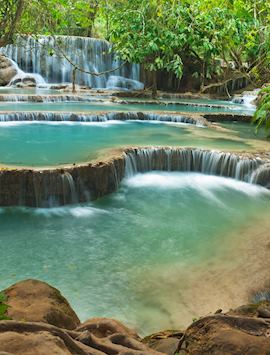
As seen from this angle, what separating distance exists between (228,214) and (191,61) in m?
17.5

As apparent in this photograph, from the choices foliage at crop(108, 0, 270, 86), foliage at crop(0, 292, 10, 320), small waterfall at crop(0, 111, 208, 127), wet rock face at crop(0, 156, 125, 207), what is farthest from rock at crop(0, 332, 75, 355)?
small waterfall at crop(0, 111, 208, 127)

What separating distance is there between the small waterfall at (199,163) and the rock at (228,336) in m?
6.08

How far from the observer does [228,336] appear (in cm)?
227

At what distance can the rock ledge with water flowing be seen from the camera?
6.41 feet

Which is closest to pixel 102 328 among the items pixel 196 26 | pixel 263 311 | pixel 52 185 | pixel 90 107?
pixel 263 311

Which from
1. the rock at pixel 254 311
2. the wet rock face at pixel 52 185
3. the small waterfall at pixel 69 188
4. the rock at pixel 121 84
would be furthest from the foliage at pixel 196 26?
the rock at pixel 121 84

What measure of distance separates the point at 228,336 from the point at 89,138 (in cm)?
867

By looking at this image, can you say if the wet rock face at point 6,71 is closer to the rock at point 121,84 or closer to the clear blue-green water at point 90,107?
the rock at point 121,84

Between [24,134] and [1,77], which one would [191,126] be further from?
[1,77]

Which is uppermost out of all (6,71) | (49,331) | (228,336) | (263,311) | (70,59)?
(70,59)

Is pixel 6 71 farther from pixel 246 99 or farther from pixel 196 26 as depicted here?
pixel 196 26

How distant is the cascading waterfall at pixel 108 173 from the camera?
6859 millimetres

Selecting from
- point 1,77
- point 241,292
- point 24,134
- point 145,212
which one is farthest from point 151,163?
point 1,77

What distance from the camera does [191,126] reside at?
13023 millimetres
